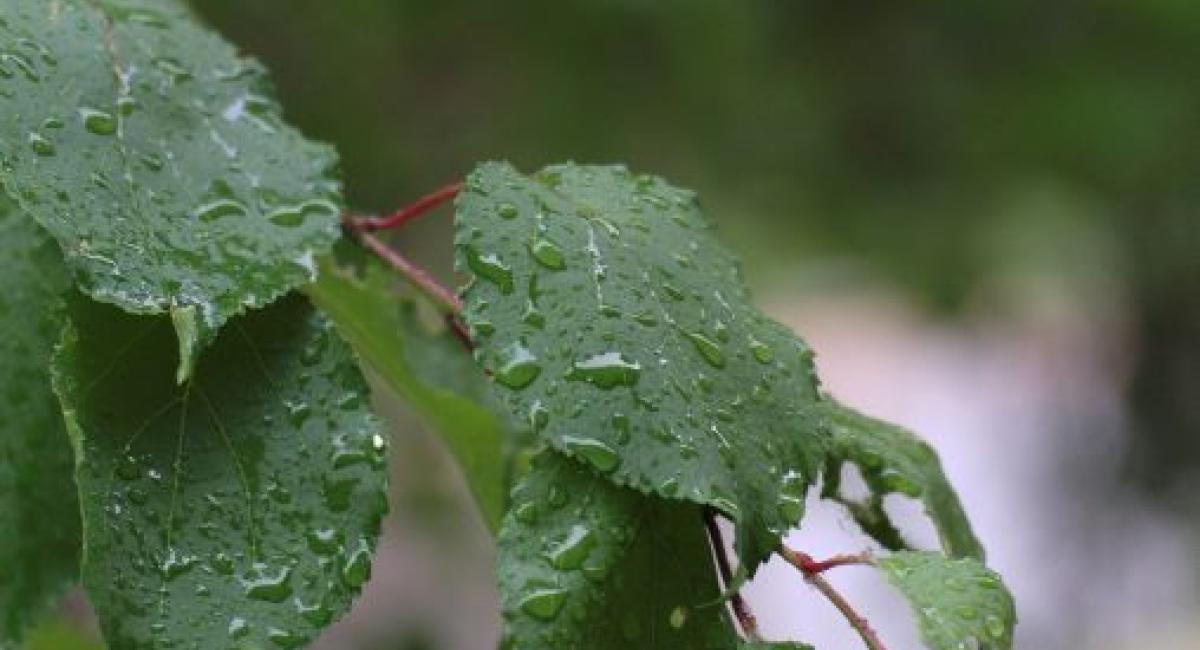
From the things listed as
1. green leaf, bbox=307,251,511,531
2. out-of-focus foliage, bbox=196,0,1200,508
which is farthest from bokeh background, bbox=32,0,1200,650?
green leaf, bbox=307,251,511,531

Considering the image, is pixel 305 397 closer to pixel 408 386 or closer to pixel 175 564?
pixel 175 564

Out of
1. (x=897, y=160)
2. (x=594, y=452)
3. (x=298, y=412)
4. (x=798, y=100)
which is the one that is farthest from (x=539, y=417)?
(x=897, y=160)

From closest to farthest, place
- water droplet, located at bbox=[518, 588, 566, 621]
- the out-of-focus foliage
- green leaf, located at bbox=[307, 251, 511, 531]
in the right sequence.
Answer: water droplet, located at bbox=[518, 588, 566, 621], green leaf, located at bbox=[307, 251, 511, 531], the out-of-focus foliage

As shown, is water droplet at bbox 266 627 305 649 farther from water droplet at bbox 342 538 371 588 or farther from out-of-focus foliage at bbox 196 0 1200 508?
out-of-focus foliage at bbox 196 0 1200 508

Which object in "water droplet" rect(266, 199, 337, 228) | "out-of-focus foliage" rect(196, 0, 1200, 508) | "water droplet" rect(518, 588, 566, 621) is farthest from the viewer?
"out-of-focus foliage" rect(196, 0, 1200, 508)

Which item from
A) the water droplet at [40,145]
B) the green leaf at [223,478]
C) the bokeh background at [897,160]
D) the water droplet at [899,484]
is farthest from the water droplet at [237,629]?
the bokeh background at [897,160]

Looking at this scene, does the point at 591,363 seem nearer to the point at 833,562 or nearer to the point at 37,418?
the point at 833,562

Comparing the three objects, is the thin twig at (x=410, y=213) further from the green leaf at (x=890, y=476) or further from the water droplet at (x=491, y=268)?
the green leaf at (x=890, y=476)

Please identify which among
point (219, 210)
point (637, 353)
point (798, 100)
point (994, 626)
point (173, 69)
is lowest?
point (994, 626)
